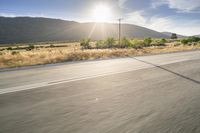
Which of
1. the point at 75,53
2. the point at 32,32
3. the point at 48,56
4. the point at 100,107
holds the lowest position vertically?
the point at 100,107

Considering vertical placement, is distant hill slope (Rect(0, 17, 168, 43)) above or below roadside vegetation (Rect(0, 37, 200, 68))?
above

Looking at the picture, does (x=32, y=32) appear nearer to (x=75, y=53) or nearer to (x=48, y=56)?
(x=75, y=53)

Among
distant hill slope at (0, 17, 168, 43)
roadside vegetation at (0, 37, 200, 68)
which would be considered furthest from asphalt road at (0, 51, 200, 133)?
distant hill slope at (0, 17, 168, 43)

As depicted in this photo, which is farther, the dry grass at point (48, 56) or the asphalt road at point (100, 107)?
the dry grass at point (48, 56)

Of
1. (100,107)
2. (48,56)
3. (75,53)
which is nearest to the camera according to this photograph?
(100,107)

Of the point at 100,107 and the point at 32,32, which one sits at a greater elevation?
the point at 32,32

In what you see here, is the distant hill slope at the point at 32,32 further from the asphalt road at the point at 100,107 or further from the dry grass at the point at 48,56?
the asphalt road at the point at 100,107

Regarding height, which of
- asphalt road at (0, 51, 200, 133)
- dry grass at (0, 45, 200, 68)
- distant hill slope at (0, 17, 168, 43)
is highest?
distant hill slope at (0, 17, 168, 43)

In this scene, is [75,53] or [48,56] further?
[75,53]

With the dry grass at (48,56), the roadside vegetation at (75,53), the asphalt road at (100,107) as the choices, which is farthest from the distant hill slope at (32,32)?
the asphalt road at (100,107)

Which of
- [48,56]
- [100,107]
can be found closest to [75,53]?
[48,56]

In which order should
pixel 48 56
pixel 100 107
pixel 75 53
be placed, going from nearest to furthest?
pixel 100 107 → pixel 48 56 → pixel 75 53

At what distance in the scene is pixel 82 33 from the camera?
639 feet

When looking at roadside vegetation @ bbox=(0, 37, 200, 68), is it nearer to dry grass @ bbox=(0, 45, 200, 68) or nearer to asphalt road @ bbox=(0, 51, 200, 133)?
dry grass @ bbox=(0, 45, 200, 68)
